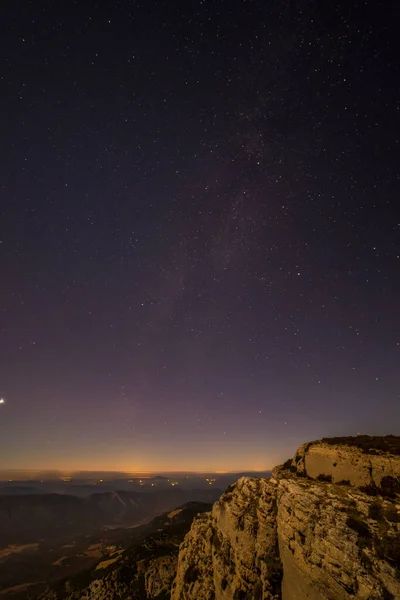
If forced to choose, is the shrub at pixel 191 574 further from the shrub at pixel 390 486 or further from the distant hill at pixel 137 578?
the shrub at pixel 390 486

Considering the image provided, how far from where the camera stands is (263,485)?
116 feet

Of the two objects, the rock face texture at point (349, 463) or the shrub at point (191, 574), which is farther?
the shrub at point (191, 574)

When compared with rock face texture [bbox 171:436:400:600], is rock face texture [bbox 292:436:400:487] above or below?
above

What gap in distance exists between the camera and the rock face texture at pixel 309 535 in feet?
63.9

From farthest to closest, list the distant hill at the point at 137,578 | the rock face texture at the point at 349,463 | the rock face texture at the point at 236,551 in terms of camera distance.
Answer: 1. the distant hill at the point at 137,578
2. the rock face texture at the point at 349,463
3. the rock face texture at the point at 236,551

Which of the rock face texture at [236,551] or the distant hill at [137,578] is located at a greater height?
the rock face texture at [236,551]

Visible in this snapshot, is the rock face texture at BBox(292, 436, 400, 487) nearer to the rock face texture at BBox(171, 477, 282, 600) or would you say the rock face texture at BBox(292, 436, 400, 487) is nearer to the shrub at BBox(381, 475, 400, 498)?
the shrub at BBox(381, 475, 400, 498)

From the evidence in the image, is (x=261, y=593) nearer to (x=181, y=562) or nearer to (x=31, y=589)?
(x=181, y=562)

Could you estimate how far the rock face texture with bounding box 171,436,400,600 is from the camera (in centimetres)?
1948

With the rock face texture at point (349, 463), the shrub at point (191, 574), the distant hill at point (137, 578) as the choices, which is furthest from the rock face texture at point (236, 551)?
the distant hill at point (137, 578)

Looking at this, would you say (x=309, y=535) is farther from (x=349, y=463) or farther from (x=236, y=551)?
(x=236, y=551)

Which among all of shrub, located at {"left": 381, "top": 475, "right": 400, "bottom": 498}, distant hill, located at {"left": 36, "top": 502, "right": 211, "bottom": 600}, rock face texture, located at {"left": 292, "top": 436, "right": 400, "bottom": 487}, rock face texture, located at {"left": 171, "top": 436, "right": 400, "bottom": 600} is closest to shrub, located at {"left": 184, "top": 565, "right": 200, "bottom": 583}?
rock face texture, located at {"left": 171, "top": 436, "right": 400, "bottom": 600}

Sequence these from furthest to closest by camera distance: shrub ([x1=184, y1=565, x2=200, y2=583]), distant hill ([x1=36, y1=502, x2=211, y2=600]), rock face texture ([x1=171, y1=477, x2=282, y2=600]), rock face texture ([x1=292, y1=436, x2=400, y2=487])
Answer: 1. distant hill ([x1=36, y1=502, x2=211, y2=600])
2. shrub ([x1=184, y1=565, x2=200, y2=583])
3. rock face texture ([x1=292, y1=436, x2=400, y2=487])
4. rock face texture ([x1=171, y1=477, x2=282, y2=600])

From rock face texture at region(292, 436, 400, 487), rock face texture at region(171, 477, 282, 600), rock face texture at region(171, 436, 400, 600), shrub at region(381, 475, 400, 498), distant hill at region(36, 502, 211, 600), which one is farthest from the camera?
distant hill at region(36, 502, 211, 600)
